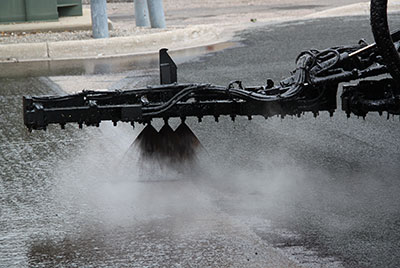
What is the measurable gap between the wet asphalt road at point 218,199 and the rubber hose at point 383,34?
94 cm

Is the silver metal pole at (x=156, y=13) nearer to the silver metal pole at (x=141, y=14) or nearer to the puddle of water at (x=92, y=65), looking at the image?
the silver metal pole at (x=141, y=14)

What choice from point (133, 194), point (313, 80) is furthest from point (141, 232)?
point (313, 80)

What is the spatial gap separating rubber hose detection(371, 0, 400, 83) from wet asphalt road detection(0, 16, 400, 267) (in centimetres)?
94

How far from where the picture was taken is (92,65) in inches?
473

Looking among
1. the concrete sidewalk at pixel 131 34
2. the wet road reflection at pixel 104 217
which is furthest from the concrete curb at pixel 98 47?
the wet road reflection at pixel 104 217

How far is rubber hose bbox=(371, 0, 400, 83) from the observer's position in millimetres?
4535

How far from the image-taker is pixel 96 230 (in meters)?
5.00

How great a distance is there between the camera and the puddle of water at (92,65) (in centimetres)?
1137

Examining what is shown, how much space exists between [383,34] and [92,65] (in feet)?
25.7

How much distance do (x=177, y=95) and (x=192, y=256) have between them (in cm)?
129

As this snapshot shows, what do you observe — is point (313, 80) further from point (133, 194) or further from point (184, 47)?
point (184, 47)

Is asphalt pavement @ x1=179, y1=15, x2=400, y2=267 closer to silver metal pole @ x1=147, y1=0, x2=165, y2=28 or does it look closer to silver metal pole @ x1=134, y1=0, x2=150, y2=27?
silver metal pole @ x1=147, y1=0, x2=165, y2=28

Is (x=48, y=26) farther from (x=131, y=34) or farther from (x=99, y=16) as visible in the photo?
(x=99, y=16)

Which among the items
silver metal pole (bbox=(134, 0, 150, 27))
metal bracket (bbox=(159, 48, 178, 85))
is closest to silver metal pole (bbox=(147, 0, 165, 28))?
silver metal pole (bbox=(134, 0, 150, 27))
